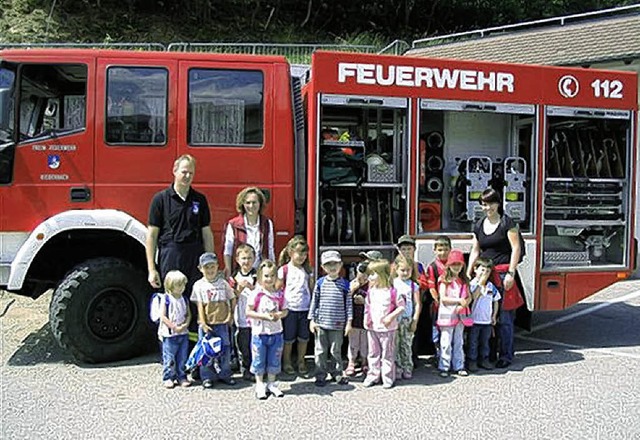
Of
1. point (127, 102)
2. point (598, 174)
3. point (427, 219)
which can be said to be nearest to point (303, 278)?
point (427, 219)

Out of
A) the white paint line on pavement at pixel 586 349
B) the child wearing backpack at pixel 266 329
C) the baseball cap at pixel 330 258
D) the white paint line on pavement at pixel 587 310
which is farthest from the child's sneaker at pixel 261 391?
the white paint line on pavement at pixel 587 310

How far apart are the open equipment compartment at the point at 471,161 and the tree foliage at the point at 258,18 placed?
1797 cm

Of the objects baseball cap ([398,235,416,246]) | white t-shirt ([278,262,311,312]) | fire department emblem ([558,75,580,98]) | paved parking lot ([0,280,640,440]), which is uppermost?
fire department emblem ([558,75,580,98])

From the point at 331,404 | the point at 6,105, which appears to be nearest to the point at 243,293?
the point at 331,404

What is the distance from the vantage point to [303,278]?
17.6 feet

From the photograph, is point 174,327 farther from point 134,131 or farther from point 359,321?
point 134,131

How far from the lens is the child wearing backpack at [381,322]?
16.8ft

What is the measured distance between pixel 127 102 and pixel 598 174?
197 inches

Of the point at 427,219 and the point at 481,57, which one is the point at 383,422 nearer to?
the point at 427,219

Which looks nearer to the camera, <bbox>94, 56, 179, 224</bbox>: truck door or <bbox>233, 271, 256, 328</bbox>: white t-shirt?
<bbox>233, 271, 256, 328</bbox>: white t-shirt

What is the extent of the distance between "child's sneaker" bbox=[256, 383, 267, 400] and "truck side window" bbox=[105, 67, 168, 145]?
2312 millimetres

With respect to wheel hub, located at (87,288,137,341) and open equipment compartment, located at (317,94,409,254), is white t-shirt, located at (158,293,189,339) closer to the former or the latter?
wheel hub, located at (87,288,137,341)

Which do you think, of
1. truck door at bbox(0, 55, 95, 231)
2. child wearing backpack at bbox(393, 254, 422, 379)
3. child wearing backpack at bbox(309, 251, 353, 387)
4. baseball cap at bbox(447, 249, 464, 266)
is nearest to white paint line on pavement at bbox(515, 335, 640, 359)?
baseball cap at bbox(447, 249, 464, 266)

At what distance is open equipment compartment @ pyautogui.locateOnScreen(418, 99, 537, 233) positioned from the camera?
20.8 feet
